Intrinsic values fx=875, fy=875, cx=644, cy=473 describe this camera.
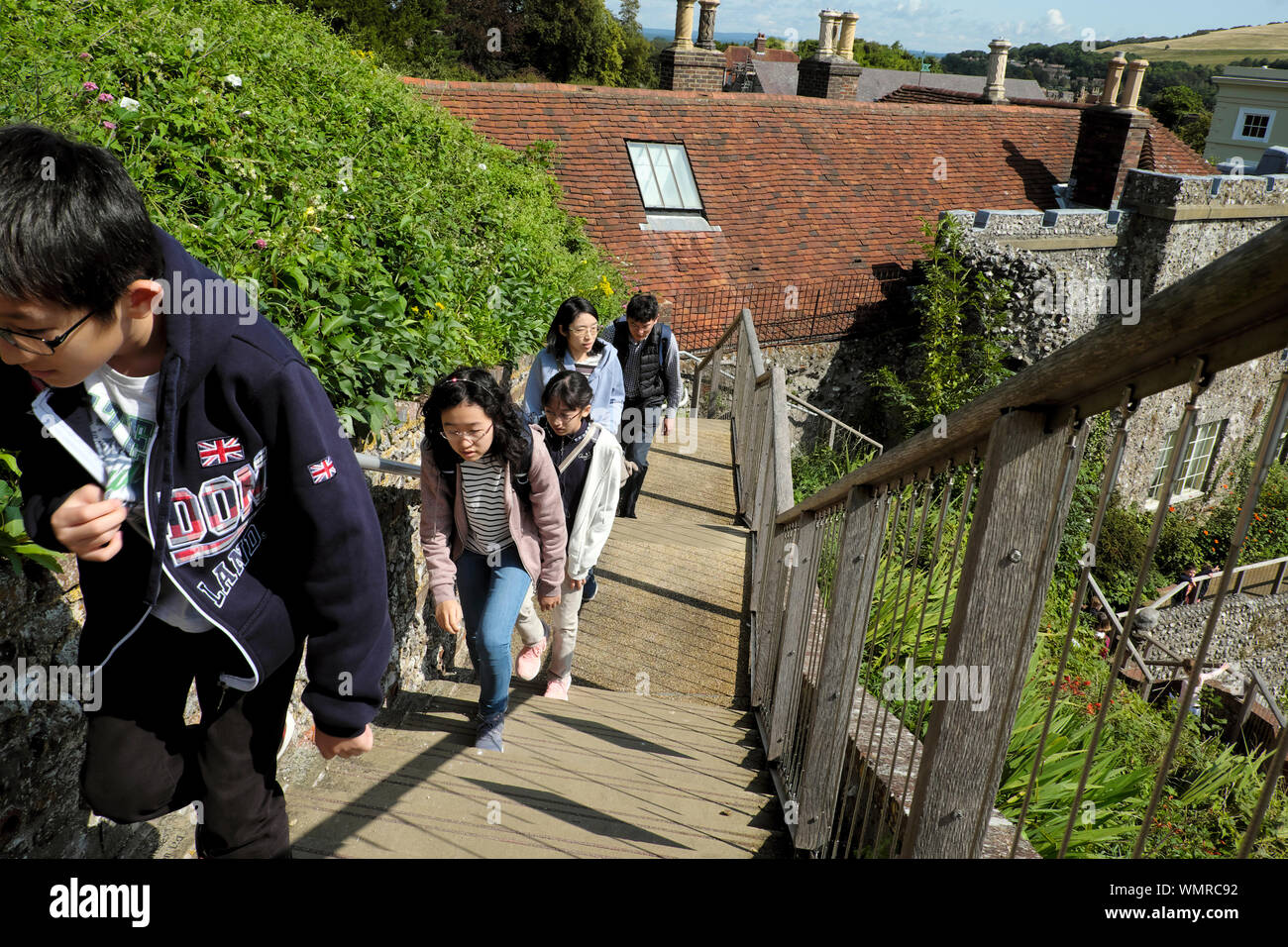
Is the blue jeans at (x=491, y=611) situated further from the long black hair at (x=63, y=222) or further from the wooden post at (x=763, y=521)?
the long black hair at (x=63, y=222)

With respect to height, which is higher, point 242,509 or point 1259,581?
point 242,509

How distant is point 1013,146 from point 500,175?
48.6ft

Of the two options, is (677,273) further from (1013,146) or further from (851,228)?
(1013,146)

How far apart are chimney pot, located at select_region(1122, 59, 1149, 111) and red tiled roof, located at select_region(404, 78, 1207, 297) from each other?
220 cm

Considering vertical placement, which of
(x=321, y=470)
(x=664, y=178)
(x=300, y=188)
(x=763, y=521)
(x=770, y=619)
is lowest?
(x=770, y=619)

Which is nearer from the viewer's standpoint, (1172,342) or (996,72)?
(1172,342)

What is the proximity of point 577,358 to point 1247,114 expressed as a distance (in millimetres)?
52767

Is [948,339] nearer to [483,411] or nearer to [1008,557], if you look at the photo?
[483,411]

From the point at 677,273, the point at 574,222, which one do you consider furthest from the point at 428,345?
the point at 677,273

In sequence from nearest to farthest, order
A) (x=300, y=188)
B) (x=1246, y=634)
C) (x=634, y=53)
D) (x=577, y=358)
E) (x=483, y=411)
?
(x=483, y=411)
(x=300, y=188)
(x=577, y=358)
(x=1246, y=634)
(x=634, y=53)

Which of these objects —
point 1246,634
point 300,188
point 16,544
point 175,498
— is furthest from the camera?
point 1246,634

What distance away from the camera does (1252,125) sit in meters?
44.1

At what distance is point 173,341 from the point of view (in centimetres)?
161

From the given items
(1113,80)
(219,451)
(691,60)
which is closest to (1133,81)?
(1113,80)
